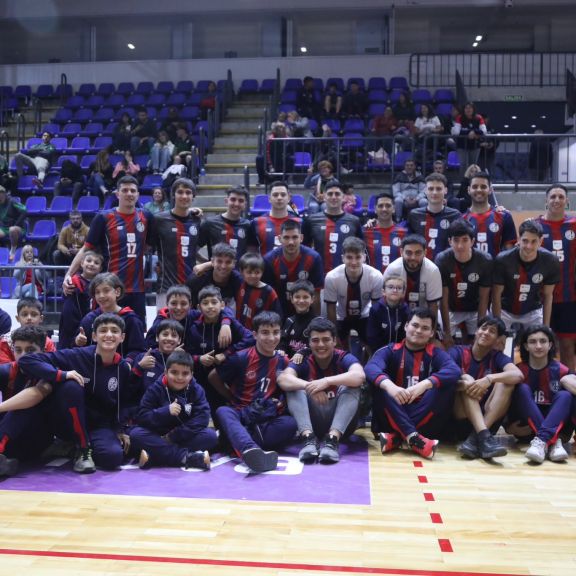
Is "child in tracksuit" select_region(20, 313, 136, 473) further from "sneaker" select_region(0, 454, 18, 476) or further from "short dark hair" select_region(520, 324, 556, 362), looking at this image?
"short dark hair" select_region(520, 324, 556, 362)

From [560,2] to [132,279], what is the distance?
14.9 meters

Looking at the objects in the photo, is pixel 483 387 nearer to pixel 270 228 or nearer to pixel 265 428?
pixel 265 428

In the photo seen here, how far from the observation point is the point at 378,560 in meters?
3.30

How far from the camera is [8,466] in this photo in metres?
4.63

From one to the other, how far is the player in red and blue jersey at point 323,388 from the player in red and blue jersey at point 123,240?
171 cm

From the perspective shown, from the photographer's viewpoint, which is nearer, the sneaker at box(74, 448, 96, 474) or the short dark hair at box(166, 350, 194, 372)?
the sneaker at box(74, 448, 96, 474)

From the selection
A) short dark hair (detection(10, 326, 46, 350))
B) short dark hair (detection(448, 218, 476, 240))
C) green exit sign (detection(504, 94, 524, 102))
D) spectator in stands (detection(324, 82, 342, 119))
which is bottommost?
short dark hair (detection(10, 326, 46, 350))

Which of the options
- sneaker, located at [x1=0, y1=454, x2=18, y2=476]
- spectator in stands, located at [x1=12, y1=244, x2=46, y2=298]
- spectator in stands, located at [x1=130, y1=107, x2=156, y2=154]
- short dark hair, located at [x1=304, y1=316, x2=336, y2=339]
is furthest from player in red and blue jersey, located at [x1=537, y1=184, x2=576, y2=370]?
spectator in stands, located at [x1=130, y1=107, x2=156, y2=154]

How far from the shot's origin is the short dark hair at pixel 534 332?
5.43 m

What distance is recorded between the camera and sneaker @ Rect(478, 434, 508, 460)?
5047 mm

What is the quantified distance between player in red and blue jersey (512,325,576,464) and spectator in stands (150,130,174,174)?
8983 mm

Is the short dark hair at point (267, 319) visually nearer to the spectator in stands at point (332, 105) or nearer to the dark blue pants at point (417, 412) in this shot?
the dark blue pants at point (417, 412)

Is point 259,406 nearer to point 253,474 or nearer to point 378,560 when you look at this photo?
point 253,474

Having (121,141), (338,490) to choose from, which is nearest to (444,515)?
(338,490)
